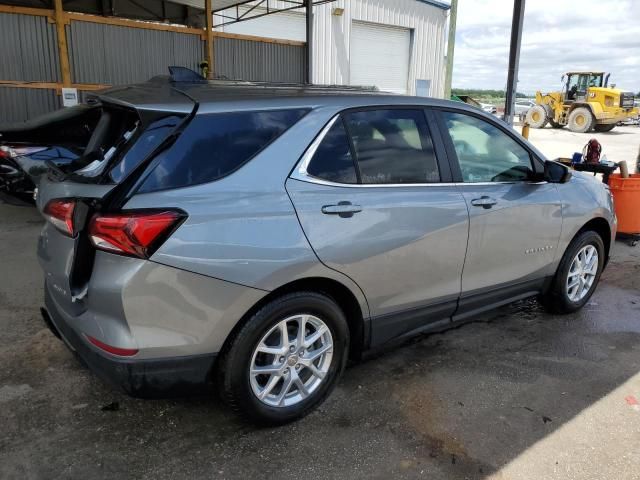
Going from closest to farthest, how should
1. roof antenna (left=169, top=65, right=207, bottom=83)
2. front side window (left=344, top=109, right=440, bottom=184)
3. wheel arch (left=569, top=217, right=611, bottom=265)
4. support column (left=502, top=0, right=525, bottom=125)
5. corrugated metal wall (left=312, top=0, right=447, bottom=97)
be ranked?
front side window (left=344, top=109, right=440, bottom=184) < roof antenna (left=169, top=65, right=207, bottom=83) < wheel arch (left=569, top=217, right=611, bottom=265) < support column (left=502, top=0, right=525, bottom=125) < corrugated metal wall (left=312, top=0, right=447, bottom=97)

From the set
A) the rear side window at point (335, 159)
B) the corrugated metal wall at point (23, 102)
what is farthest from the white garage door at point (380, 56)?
the rear side window at point (335, 159)

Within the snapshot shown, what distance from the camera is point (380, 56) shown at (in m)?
17.7

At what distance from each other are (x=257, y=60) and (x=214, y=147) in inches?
422

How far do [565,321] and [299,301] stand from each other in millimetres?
2663

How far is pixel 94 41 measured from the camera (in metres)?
Result: 9.98

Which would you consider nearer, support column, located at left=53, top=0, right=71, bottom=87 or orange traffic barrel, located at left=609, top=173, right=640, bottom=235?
orange traffic barrel, located at left=609, top=173, right=640, bottom=235

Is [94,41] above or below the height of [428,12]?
below

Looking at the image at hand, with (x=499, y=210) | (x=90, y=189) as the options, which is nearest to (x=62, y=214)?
(x=90, y=189)

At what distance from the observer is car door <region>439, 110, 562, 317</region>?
3.37 metres

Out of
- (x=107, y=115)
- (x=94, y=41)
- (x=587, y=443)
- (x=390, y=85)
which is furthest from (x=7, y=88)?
(x=390, y=85)

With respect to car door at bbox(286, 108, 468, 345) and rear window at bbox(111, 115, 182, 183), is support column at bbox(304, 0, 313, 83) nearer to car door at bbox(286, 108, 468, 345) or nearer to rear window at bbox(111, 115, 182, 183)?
car door at bbox(286, 108, 468, 345)

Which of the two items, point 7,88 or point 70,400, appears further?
point 7,88

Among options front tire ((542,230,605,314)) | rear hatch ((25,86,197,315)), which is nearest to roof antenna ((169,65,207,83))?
rear hatch ((25,86,197,315))

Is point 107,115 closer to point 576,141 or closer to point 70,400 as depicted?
point 70,400
